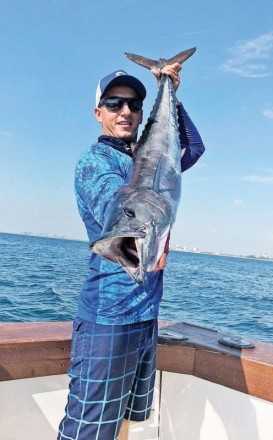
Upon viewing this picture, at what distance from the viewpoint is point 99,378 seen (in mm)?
1852

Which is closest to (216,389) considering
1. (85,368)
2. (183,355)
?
(183,355)

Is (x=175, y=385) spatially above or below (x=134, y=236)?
below

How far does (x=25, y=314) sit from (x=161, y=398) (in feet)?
26.5

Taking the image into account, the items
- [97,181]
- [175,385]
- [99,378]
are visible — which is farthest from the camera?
[175,385]

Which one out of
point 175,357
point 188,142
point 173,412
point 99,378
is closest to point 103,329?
point 99,378

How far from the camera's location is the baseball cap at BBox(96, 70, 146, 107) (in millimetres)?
2277

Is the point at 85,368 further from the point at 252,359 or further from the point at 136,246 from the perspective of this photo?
the point at 252,359

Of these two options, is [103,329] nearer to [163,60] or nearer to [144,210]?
[144,210]

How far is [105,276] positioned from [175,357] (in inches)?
49.4

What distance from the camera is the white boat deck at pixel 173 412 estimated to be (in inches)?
102

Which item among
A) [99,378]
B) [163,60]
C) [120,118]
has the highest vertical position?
[163,60]

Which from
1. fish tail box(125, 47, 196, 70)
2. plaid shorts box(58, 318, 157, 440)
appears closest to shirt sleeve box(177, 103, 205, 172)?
fish tail box(125, 47, 196, 70)

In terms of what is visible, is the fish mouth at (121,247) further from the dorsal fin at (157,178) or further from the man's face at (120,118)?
the man's face at (120,118)

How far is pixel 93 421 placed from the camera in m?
1.86
